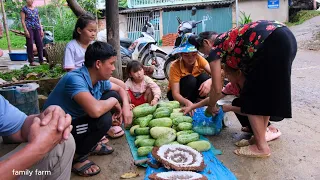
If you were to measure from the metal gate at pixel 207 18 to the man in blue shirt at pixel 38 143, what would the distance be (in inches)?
616

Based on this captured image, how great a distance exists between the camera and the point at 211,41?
128 inches

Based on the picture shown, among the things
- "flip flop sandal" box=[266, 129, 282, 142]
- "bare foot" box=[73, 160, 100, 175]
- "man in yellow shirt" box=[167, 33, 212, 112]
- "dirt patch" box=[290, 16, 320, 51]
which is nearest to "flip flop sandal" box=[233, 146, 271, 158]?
"flip flop sandal" box=[266, 129, 282, 142]

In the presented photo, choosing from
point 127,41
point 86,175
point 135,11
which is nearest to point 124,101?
point 86,175

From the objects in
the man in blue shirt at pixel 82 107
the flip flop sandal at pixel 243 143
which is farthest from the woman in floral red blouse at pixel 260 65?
the man in blue shirt at pixel 82 107

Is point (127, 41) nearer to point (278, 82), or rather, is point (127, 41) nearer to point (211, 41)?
point (211, 41)

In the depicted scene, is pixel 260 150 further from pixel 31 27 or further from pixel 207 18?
pixel 207 18

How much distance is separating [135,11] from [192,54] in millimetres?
14220

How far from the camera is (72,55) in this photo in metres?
3.53

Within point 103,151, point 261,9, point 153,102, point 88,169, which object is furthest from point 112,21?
point 261,9

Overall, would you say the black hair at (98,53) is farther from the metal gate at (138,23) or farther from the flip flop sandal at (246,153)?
the metal gate at (138,23)

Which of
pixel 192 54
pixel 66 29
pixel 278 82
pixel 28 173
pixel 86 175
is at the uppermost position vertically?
pixel 66 29

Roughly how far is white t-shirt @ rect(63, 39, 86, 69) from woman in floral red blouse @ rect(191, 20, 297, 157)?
1644 mm

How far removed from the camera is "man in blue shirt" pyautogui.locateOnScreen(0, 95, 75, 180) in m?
1.18

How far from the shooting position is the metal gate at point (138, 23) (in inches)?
684
